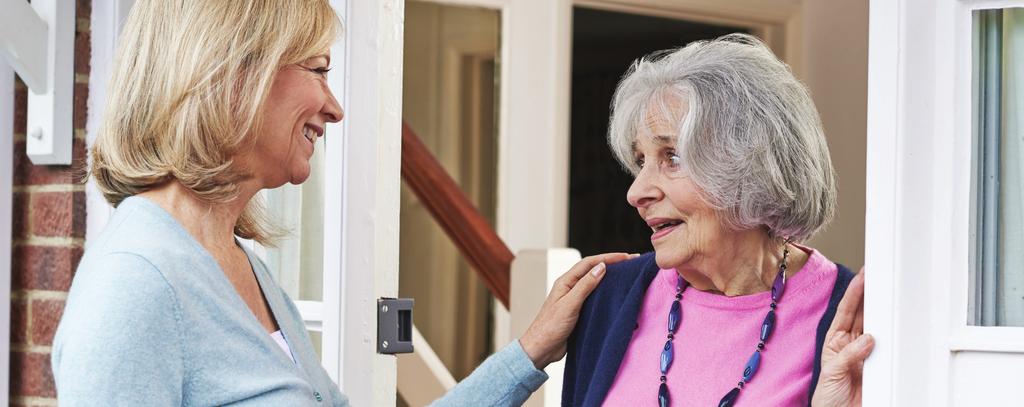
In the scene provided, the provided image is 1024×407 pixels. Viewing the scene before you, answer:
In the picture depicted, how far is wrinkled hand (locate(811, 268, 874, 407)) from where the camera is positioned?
1400mm

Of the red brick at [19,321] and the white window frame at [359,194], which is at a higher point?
the white window frame at [359,194]

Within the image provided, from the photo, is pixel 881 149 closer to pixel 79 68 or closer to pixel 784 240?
pixel 784 240

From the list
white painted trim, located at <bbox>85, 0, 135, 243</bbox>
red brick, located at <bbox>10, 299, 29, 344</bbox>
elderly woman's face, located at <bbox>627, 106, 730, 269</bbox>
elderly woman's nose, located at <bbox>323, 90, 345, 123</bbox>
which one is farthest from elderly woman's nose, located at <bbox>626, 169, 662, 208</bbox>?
red brick, located at <bbox>10, 299, 29, 344</bbox>

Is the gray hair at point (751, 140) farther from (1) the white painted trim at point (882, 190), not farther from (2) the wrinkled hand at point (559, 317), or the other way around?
(1) the white painted trim at point (882, 190)

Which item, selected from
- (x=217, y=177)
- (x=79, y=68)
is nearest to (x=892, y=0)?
(x=217, y=177)

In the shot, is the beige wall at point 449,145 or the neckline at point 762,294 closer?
the neckline at point 762,294

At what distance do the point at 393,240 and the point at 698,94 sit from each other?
0.59 metres

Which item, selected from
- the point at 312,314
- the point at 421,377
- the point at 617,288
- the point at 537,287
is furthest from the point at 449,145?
the point at 617,288

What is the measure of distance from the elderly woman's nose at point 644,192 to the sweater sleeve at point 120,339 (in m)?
0.73

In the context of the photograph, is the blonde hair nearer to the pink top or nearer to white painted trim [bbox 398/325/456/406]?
the pink top

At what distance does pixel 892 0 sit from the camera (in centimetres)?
129

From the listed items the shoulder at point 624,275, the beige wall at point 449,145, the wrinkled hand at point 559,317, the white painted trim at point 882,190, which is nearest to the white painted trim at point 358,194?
the wrinkled hand at point 559,317

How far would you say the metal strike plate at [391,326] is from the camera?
6.53 ft

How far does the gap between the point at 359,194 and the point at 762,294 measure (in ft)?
2.17
